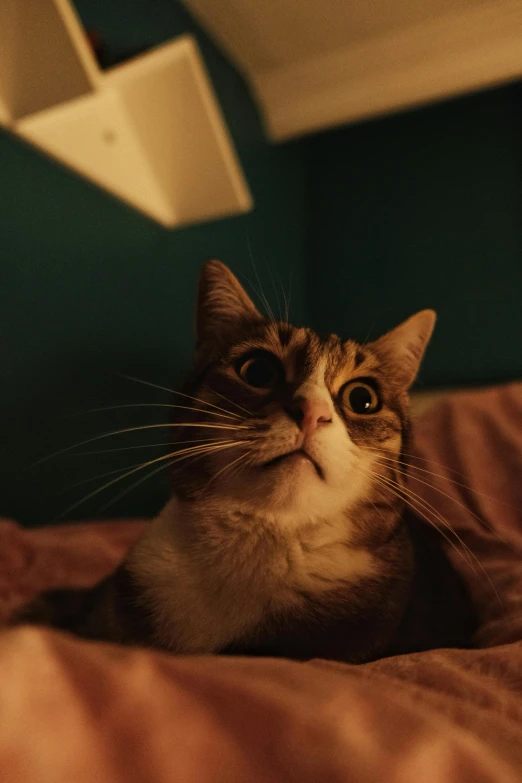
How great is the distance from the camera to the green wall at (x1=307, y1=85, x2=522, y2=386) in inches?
73.6

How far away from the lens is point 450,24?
1.50 m

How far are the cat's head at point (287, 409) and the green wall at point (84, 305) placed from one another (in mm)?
519

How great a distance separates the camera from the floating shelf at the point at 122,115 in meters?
1.04

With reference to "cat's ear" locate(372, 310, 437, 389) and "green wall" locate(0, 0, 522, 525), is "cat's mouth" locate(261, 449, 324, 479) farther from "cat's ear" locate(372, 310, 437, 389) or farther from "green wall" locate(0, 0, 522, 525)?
"green wall" locate(0, 0, 522, 525)

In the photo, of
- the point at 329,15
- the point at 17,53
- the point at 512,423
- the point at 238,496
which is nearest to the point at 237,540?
the point at 238,496

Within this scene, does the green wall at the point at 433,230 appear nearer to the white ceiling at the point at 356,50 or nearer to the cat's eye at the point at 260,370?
the white ceiling at the point at 356,50

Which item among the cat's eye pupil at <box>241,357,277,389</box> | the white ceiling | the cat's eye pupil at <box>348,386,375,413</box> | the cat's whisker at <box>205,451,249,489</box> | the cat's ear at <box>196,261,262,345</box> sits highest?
the white ceiling

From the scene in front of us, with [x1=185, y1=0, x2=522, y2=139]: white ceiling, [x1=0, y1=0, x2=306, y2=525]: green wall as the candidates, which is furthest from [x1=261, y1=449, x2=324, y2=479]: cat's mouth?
[x1=185, y1=0, x2=522, y2=139]: white ceiling

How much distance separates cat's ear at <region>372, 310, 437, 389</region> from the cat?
0.10m

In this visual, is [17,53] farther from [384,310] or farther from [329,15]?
[384,310]

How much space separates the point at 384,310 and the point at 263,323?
128cm

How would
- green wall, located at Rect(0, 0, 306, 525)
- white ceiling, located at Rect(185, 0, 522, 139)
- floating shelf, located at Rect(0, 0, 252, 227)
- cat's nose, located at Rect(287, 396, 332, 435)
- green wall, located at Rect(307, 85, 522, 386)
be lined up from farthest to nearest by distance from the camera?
green wall, located at Rect(307, 85, 522, 386) < white ceiling, located at Rect(185, 0, 522, 139) < green wall, located at Rect(0, 0, 306, 525) < floating shelf, located at Rect(0, 0, 252, 227) < cat's nose, located at Rect(287, 396, 332, 435)

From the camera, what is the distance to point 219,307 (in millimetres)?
886

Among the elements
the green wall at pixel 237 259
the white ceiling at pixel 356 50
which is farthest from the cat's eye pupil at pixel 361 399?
the white ceiling at pixel 356 50
